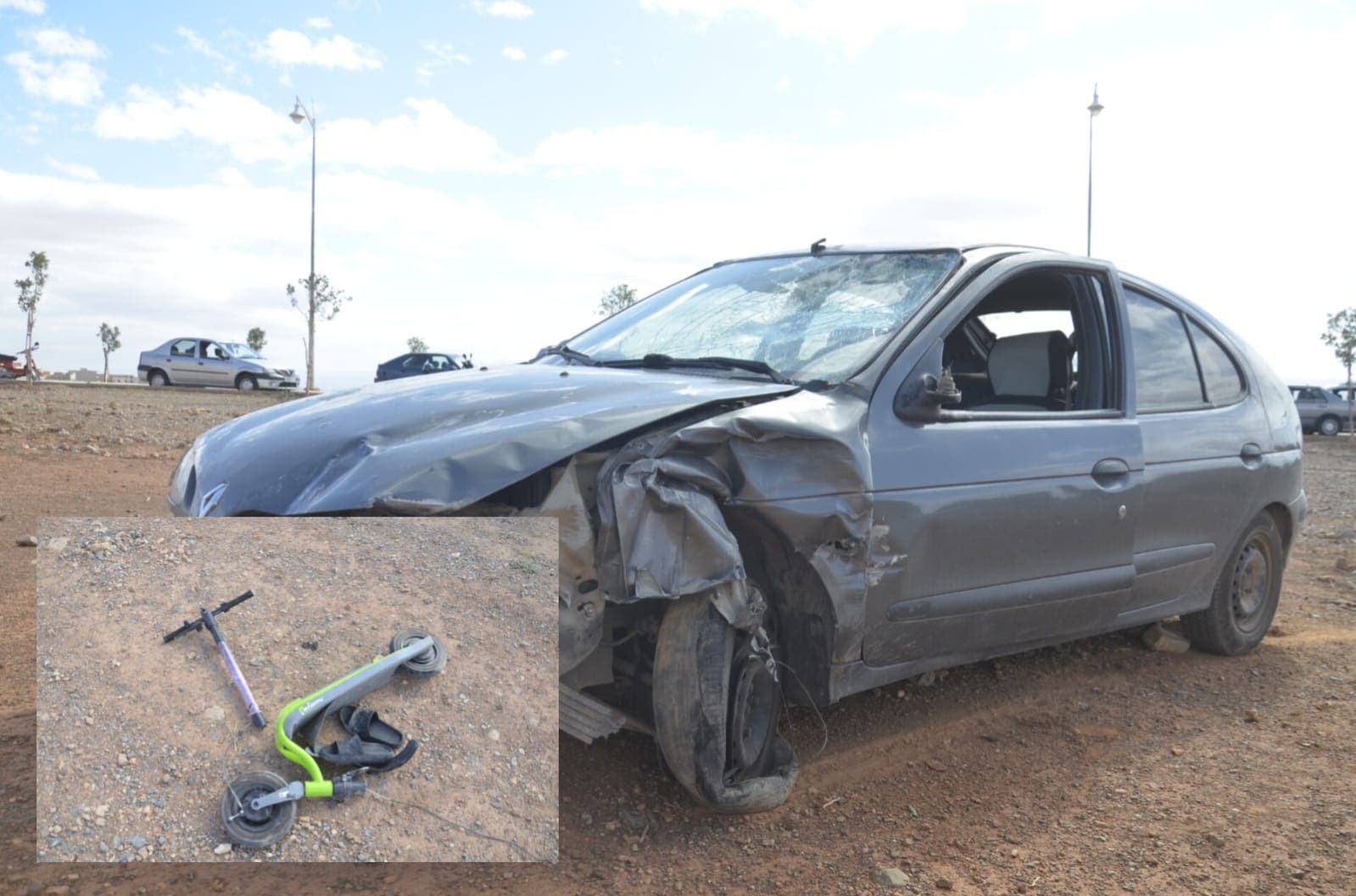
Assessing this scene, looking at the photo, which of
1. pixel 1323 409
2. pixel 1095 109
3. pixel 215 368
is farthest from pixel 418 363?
pixel 1323 409

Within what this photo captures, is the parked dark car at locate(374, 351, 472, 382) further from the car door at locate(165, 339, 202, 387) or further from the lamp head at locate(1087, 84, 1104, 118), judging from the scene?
the lamp head at locate(1087, 84, 1104, 118)

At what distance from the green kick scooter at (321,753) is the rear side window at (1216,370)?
12.4 feet

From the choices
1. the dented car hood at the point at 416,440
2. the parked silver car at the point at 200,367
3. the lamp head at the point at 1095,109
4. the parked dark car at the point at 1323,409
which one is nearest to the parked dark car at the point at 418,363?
the parked silver car at the point at 200,367

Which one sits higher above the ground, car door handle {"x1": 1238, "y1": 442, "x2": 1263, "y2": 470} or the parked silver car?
the parked silver car

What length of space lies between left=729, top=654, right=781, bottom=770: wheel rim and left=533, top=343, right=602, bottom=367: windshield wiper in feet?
4.43

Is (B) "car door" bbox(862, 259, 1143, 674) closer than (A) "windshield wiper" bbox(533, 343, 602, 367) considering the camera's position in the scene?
Yes

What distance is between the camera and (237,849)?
6.91 ft

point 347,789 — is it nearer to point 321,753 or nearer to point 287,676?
point 321,753

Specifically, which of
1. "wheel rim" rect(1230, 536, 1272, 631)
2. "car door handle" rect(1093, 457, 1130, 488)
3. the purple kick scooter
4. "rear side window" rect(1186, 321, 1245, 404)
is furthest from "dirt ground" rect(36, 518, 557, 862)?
"wheel rim" rect(1230, 536, 1272, 631)

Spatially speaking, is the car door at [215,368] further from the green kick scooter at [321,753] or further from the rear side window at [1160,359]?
the green kick scooter at [321,753]

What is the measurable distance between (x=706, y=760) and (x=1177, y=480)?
247 centimetres

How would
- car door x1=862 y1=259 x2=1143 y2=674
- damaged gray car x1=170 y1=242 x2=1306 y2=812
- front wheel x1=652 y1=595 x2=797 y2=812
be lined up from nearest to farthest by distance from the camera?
1. damaged gray car x1=170 y1=242 x2=1306 y2=812
2. front wheel x1=652 y1=595 x2=797 y2=812
3. car door x1=862 y1=259 x2=1143 y2=674

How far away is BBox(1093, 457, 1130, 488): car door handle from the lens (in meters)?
3.79

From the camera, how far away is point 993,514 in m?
3.42
